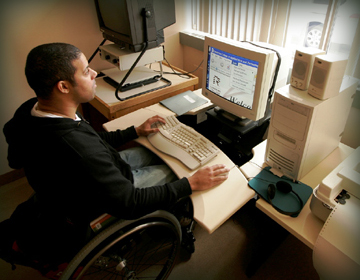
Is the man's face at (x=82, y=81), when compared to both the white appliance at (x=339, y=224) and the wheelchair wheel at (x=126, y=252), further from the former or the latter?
the white appliance at (x=339, y=224)

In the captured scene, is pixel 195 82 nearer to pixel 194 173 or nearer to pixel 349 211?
pixel 194 173

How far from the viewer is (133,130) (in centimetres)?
140

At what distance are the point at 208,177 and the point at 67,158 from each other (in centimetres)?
55

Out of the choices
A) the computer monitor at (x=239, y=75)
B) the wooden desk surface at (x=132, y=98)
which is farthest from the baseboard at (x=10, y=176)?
the computer monitor at (x=239, y=75)

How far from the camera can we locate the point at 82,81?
98 cm

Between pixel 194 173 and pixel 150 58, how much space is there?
98cm

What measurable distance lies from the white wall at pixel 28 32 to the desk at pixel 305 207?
1.62m

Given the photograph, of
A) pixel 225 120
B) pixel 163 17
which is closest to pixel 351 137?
pixel 225 120

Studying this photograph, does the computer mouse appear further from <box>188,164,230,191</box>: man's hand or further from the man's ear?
the man's ear

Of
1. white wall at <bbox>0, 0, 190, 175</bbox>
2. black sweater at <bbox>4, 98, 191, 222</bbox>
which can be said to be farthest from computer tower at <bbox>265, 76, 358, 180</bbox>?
white wall at <bbox>0, 0, 190, 175</bbox>

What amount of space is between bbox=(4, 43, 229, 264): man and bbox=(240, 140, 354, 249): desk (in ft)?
0.70

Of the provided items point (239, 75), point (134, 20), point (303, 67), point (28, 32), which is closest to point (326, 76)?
point (303, 67)

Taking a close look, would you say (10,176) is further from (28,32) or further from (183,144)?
(183,144)

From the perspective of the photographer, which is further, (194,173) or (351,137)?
(351,137)
